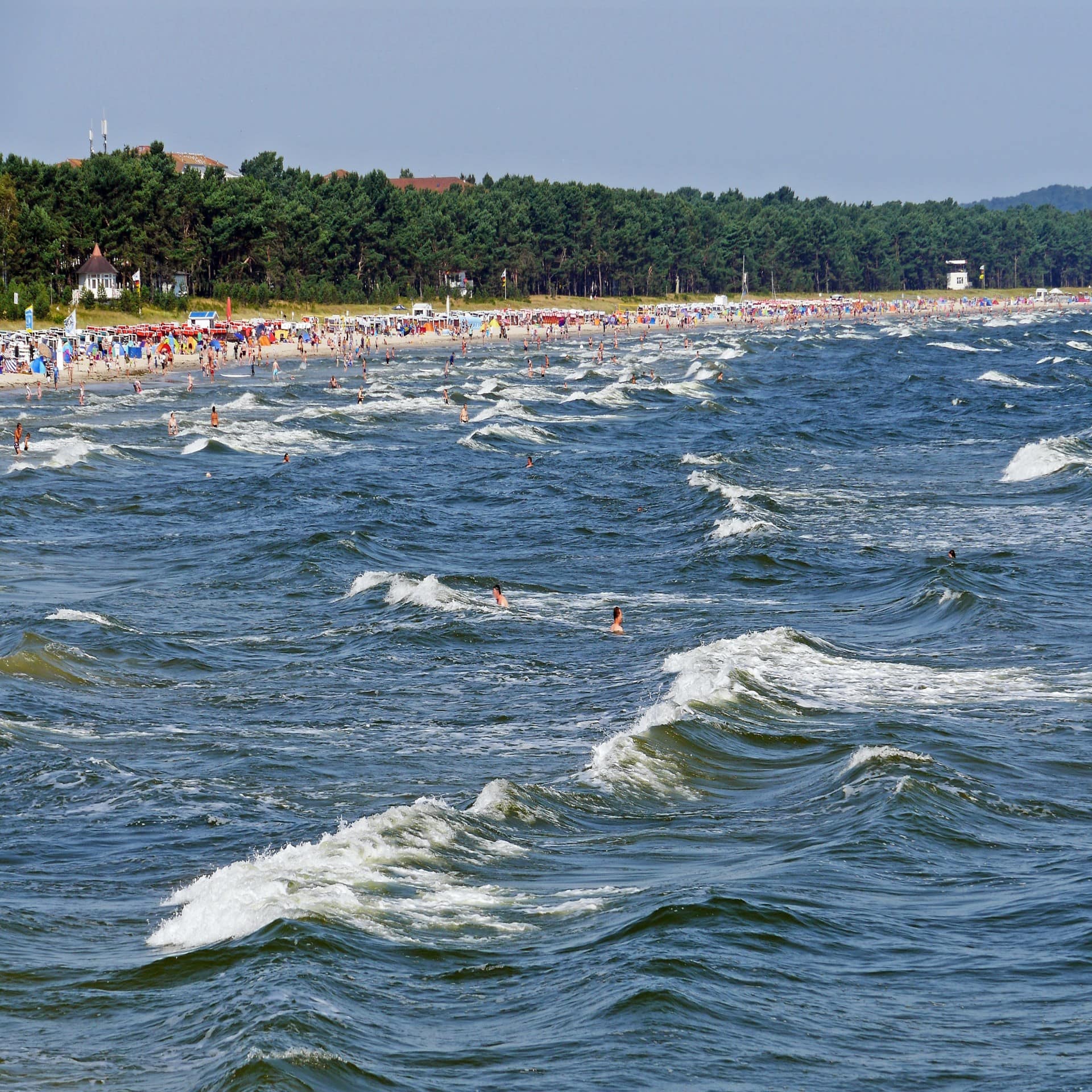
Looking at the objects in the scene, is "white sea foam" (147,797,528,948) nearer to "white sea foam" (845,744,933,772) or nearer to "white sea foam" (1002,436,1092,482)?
"white sea foam" (845,744,933,772)

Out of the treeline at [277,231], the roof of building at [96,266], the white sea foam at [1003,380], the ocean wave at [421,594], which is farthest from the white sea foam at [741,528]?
the roof of building at [96,266]

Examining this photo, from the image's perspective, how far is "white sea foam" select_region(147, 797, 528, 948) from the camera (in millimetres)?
16750

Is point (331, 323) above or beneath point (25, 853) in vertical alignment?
above

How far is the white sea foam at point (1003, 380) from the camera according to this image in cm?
9569

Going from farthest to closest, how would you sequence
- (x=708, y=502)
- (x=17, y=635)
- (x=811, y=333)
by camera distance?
(x=811, y=333) < (x=708, y=502) < (x=17, y=635)

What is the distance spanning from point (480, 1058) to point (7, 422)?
62021 mm

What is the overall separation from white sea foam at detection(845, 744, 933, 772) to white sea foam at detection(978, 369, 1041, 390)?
3003 inches

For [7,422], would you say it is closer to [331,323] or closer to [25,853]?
[25,853]

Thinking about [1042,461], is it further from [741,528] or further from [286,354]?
[286,354]

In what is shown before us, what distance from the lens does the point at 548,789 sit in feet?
70.2

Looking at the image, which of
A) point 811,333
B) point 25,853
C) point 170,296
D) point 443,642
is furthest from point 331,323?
point 25,853

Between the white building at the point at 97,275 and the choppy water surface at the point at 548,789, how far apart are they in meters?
68.8

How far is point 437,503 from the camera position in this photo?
51.1 m

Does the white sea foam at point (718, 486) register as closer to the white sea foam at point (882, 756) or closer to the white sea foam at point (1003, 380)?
the white sea foam at point (882, 756)
